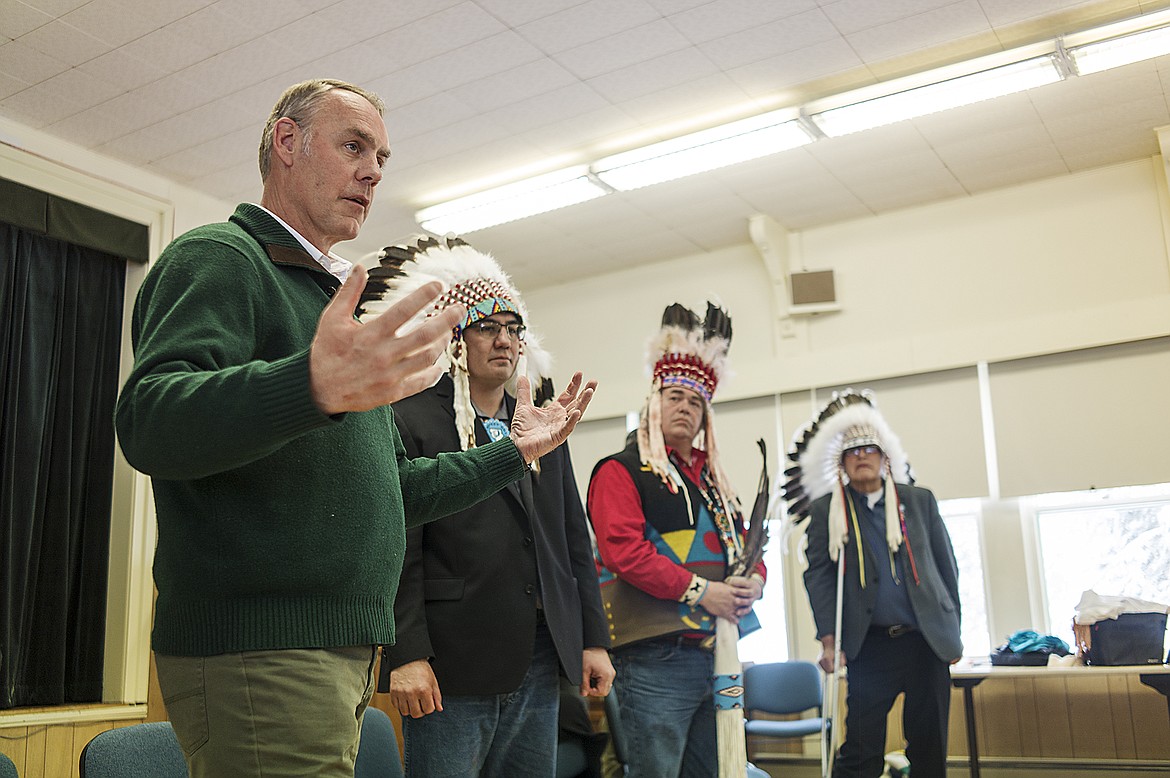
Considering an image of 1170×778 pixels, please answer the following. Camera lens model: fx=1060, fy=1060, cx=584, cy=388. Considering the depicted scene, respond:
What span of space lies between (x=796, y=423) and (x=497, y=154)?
7.44ft

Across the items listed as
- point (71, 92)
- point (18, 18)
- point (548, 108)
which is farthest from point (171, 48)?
point (548, 108)

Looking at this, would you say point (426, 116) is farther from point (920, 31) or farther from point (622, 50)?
point (920, 31)

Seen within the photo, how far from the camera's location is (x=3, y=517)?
4418 millimetres

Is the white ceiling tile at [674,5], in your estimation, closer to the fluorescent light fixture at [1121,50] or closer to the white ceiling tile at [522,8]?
the white ceiling tile at [522,8]

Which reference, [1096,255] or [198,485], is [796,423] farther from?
[198,485]

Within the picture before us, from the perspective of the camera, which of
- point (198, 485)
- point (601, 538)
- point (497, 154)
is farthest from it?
point (497, 154)

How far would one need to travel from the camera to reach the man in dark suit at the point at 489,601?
2074mm

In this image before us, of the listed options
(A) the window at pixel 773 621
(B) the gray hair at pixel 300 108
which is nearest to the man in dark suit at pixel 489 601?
(B) the gray hair at pixel 300 108

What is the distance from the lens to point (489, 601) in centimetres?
219

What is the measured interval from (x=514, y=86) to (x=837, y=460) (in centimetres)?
212

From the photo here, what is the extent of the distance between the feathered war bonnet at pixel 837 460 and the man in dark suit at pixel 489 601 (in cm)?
209

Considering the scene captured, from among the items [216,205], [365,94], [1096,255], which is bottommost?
[365,94]

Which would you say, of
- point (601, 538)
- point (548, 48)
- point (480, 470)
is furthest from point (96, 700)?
point (480, 470)

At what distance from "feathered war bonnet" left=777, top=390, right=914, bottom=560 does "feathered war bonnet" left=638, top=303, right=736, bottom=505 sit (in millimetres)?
1074
